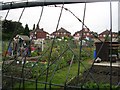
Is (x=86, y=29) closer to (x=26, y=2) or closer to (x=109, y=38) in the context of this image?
(x=109, y=38)

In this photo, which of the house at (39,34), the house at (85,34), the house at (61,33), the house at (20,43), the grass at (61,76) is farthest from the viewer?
the house at (20,43)

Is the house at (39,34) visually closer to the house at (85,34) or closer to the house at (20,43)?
the house at (20,43)

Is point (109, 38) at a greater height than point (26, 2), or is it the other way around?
point (26, 2)

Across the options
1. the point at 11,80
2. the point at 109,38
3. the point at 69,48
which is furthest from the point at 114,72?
the point at 11,80

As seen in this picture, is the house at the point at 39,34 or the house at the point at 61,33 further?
the house at the point at 39,34

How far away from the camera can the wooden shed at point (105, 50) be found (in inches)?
217

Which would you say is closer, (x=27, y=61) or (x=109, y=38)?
(x=109, y=38)

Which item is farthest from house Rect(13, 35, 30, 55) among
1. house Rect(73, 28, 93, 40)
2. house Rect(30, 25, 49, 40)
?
house Rect(73, 28, 93, 40)

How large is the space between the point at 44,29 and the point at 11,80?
1808mm

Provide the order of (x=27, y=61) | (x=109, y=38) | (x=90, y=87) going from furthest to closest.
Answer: (x=27, y=61), (x=109, y=38), (x=90, y=87)

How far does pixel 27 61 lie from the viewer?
6.66 metres

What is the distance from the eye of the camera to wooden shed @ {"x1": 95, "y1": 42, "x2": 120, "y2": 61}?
5504 mm

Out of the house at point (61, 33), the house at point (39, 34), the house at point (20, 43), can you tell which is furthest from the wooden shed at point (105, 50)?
the house at point (20, 43)

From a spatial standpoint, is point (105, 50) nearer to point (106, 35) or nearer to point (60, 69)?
point (106, 35)
